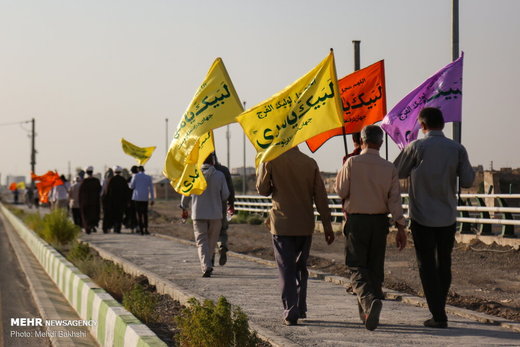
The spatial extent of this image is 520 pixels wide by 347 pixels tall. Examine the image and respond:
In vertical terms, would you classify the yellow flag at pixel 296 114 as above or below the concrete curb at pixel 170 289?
above

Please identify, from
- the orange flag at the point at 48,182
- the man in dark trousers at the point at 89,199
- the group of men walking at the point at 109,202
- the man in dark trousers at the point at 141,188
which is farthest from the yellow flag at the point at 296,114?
the orange flag at the point at 48,182

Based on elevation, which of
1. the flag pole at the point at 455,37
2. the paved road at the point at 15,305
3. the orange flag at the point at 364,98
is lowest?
the paved road at the point at 15,305

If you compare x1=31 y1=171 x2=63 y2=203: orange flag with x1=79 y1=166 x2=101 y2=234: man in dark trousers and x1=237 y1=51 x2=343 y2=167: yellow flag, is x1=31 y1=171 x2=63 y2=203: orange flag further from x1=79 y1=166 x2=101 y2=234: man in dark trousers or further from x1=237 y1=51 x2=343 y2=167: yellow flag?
x1=237 y1=51 x2=343 y2=167: yellow flag

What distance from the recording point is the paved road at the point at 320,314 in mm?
7836

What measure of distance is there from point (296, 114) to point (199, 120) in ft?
12.9

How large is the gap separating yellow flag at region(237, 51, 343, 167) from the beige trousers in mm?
4531

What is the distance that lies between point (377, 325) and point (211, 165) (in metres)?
5.81

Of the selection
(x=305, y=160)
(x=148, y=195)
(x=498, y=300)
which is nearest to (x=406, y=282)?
(x=498, y=300)

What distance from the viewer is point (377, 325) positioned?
833cm

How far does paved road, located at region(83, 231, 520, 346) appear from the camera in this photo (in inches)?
309

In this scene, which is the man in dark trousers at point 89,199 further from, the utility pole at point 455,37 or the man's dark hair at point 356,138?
the man's dark hair at point 356,138

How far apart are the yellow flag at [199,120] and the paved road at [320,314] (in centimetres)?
144

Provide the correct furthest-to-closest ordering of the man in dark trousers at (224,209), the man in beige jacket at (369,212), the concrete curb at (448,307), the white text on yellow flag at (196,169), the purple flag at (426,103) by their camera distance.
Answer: the man in dark trousers at (224,209), the purple flag at (426,103), the white text on yellow flag at (196,169), the concrete curb at (448,307), the man in beige jacket at (369,212)

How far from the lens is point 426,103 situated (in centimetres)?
1366
